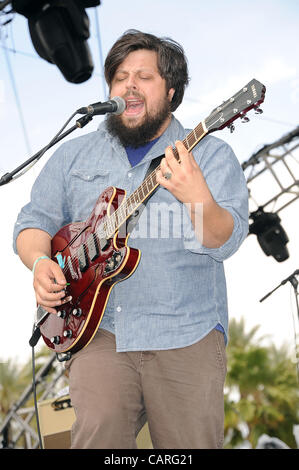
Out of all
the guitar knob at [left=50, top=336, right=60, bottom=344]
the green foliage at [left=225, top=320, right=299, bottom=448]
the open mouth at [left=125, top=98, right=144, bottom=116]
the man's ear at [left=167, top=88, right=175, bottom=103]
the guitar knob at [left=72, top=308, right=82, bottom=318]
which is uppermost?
the man's ear at [left=167, top=88, right=175, bottom=103]

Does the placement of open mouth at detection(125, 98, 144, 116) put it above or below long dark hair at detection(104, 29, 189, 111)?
below

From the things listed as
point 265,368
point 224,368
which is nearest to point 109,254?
point 224,368

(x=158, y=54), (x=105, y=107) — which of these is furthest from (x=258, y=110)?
(x=158, y=54)

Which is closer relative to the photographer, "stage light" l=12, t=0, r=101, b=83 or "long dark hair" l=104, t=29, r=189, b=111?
"long dark hair" l=104, t=29, r=189, b=111

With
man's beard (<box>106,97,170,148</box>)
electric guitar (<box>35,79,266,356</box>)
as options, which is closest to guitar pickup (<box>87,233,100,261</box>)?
electric guitar (<box>35,79,266,356</box>)

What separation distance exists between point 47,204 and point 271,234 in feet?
14.9

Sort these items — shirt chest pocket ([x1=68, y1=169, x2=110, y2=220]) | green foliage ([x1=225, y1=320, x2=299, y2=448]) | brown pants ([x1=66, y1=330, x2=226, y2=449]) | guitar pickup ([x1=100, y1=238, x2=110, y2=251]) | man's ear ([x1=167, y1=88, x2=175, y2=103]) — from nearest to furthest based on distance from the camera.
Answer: brown pants ([x1=66, y1=330, x2=226, y2=449]) → guitar pickup ([x1=100, y1=238, x2=110, y2=251]) → shirt chest pocket ([x1=68, y1=169, x2=110, y2=220]) → man's ear ([x1=167, y1=88, x2=175, y2=103]) → green foliage ([x1=225, y1=320, x2=299, y2=448])

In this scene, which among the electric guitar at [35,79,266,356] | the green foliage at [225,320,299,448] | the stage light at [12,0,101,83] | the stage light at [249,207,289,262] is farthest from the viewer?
the green foliage at [225,320,299,448]

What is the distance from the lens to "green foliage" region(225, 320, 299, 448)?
13.9 meters

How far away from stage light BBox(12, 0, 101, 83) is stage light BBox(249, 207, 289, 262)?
3.92m

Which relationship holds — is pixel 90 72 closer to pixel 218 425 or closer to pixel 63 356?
pixel 63 356

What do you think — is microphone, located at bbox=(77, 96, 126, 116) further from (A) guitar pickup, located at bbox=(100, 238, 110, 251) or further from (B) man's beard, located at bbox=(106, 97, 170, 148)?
(A) guitar pickup, located at bbox=(100, 238, 110, 251)

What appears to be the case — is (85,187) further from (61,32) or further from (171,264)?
(61,32)

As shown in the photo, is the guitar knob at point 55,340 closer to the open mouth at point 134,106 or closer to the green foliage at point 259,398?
the open mouth at point 134,106
